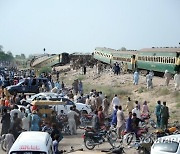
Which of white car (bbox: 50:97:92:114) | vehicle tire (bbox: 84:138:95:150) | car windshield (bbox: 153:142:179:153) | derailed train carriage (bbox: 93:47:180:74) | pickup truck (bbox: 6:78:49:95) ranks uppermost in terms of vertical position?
derailed train carriage (bbox: 93:47:180:74)

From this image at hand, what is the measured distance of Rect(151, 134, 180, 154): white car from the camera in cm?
1098

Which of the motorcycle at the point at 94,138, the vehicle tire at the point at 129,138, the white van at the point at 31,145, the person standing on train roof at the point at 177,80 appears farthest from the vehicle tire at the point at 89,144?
the person standing on train roof at the point at 177,80

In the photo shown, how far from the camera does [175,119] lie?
21.7m

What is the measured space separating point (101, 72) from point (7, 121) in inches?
1325

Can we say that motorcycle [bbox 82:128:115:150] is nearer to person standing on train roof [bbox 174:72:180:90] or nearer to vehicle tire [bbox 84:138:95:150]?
vehicle tire [bbox 84:138:95:150]

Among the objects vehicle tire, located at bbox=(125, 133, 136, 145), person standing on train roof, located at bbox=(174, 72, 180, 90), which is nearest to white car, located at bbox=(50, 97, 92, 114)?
vehicle tire, located at bbox=(125, 133, 136, 145)

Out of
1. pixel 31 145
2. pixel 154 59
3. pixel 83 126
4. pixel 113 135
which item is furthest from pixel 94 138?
pixel 154 59

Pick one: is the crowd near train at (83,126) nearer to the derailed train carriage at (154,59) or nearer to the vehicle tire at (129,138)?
the vehicle tire at (129,138)

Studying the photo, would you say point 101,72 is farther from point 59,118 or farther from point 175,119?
point 59,118

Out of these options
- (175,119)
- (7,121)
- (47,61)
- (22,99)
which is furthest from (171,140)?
(47,61)

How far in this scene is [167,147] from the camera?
11.2 metres

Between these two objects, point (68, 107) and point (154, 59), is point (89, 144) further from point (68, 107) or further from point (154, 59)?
point (154, 59)

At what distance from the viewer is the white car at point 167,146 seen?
36.0 ft

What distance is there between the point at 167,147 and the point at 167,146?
0.04 meters
